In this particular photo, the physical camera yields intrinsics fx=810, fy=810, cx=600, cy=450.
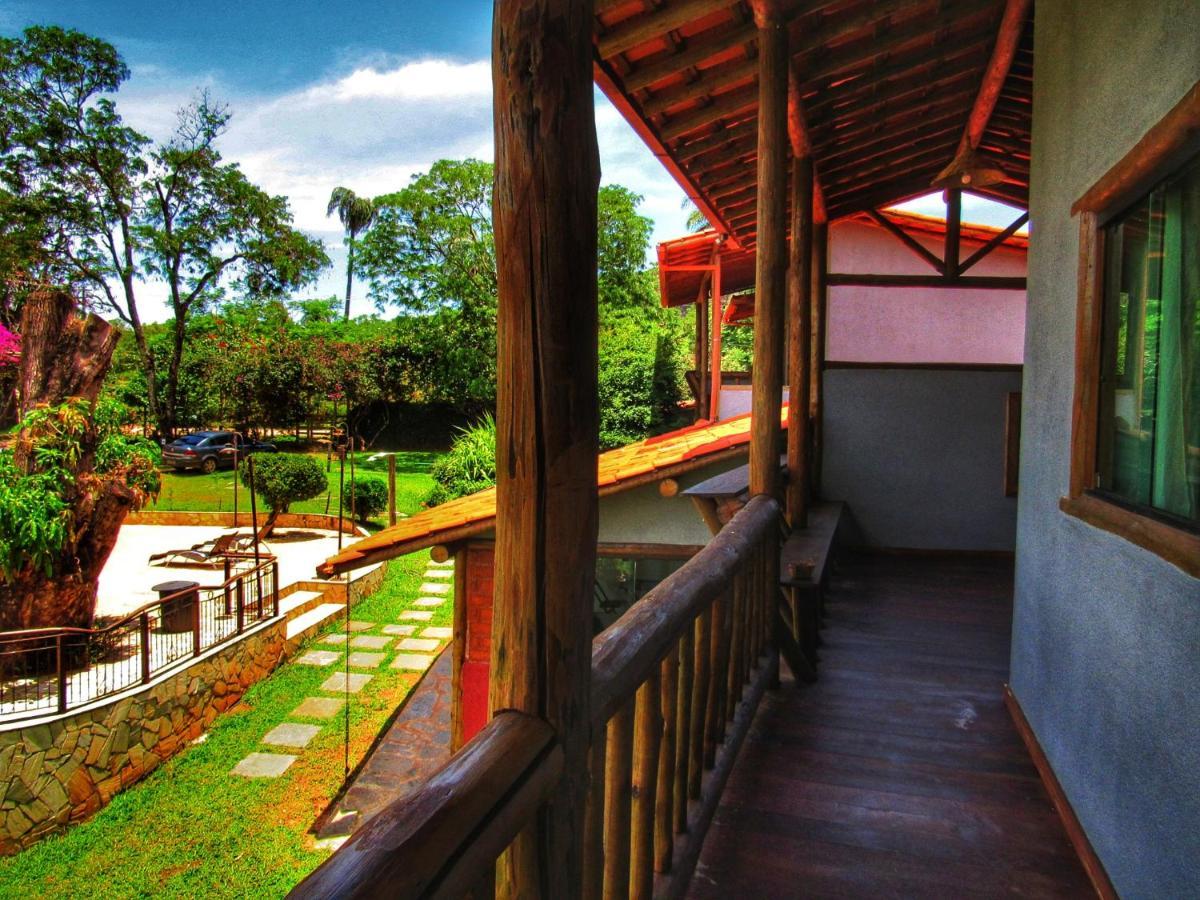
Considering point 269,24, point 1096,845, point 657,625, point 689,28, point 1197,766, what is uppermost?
point 689,28

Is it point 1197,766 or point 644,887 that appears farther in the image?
point 644,887

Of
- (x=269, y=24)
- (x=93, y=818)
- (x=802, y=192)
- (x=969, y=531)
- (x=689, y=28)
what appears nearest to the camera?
(x=269, y=24)

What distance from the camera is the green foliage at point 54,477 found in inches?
346

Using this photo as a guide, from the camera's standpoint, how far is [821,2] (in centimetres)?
391

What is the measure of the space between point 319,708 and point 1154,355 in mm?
10208

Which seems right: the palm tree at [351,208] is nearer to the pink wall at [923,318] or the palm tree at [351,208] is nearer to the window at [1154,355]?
the pink wall at [923,318]

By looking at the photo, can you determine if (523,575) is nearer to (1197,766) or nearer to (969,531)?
(1197,766)

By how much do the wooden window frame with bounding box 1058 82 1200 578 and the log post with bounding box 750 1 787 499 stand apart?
1421mm

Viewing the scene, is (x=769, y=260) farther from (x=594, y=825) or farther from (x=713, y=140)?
(x=594, y=825)

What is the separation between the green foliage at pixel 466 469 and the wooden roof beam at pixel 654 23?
1230 centimetres

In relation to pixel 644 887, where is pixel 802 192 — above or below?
above

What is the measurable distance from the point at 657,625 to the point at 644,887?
642 mm

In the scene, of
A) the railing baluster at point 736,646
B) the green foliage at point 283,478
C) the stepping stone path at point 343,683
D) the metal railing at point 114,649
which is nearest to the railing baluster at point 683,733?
the railing baluster at point 736,646

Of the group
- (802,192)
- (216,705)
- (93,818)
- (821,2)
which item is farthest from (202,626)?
(821,2)
